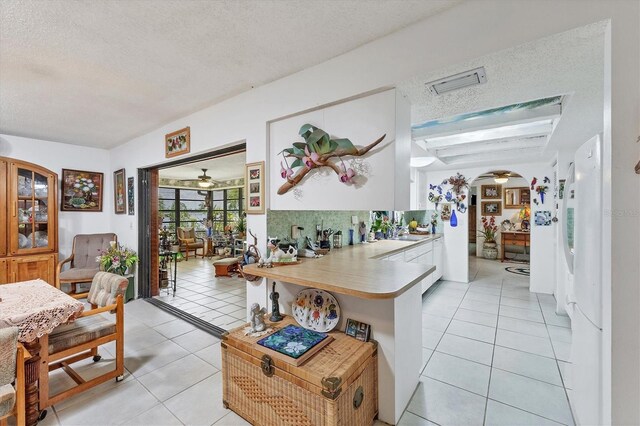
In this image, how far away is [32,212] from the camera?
3.75 metres

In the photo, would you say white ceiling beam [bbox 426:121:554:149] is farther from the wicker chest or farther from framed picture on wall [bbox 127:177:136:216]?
framed picture on wall [bbox 127:177:136:216]

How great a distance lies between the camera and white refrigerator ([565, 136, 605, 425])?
1.32 m

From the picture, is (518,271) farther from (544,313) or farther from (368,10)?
(368,10)

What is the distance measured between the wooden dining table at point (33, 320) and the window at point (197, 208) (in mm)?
6825

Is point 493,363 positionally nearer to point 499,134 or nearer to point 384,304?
point 384,304

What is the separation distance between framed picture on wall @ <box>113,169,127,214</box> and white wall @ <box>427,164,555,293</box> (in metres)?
5.61

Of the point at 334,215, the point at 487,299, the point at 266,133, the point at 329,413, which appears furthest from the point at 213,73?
the point at 487,299

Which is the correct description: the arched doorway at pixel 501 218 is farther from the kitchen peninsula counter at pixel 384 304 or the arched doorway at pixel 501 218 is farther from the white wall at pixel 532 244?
the kitchen peninsula counter at pixel 384 304

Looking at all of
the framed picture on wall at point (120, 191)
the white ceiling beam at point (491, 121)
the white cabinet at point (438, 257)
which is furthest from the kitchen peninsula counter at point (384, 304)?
the framed picture on wall at point (120, 191)

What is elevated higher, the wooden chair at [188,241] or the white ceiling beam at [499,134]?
the white ceiling beam at [499,134]

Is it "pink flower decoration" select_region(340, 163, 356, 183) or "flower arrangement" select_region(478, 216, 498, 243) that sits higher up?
"pink flower decoration" select_region(340, 163, 356, 183)

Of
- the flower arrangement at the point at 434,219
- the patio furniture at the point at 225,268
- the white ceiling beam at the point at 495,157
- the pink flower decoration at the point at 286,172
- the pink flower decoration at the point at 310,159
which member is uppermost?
the white ceiling beam at the point at 495,157

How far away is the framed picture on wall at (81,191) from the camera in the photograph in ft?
14.3

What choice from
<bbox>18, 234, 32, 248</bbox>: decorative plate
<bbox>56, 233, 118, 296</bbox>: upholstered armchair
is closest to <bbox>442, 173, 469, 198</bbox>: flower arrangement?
<bbox>56, 233, 118, 296</bbox>: upholstered armchair
